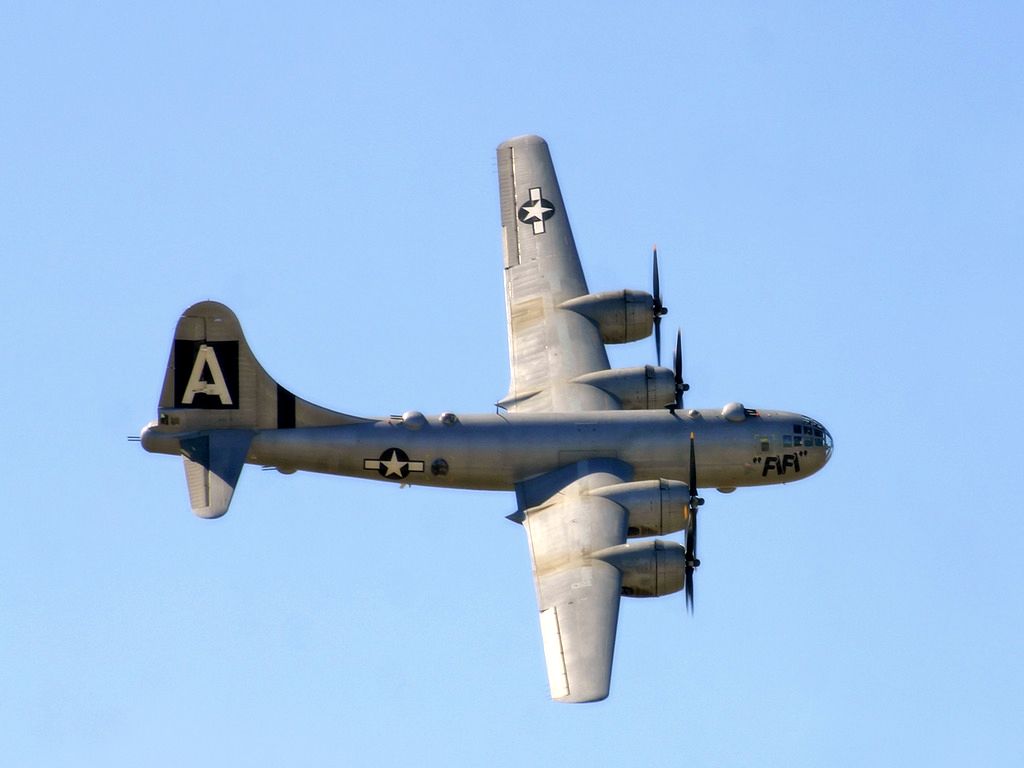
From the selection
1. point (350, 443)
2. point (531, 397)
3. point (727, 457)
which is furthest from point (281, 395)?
point (727, 457)

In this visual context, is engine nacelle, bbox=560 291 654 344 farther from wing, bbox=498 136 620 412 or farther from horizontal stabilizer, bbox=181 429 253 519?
horizontal stabilizer, bbox=181 429 253 519

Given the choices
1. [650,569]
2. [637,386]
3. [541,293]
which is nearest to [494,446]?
[637,386]

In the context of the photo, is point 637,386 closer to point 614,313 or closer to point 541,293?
point 614,313

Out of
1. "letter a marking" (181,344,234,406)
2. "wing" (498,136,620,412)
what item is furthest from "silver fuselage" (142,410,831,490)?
"letter a marking" (181,344,234,406)

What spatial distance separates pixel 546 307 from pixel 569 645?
49.0 feet

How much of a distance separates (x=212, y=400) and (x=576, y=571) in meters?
11.5

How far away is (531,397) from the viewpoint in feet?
239

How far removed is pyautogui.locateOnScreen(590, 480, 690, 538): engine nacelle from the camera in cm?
6794

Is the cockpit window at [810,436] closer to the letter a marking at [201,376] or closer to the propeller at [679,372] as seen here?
the propeller at [679,372]

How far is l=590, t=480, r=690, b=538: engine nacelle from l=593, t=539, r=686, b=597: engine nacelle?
2.11m

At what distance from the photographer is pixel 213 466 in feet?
221

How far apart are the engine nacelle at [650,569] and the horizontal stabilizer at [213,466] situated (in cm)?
1046

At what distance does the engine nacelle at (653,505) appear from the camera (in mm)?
67938

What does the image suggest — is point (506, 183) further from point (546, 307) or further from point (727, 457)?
point (727, 457)
